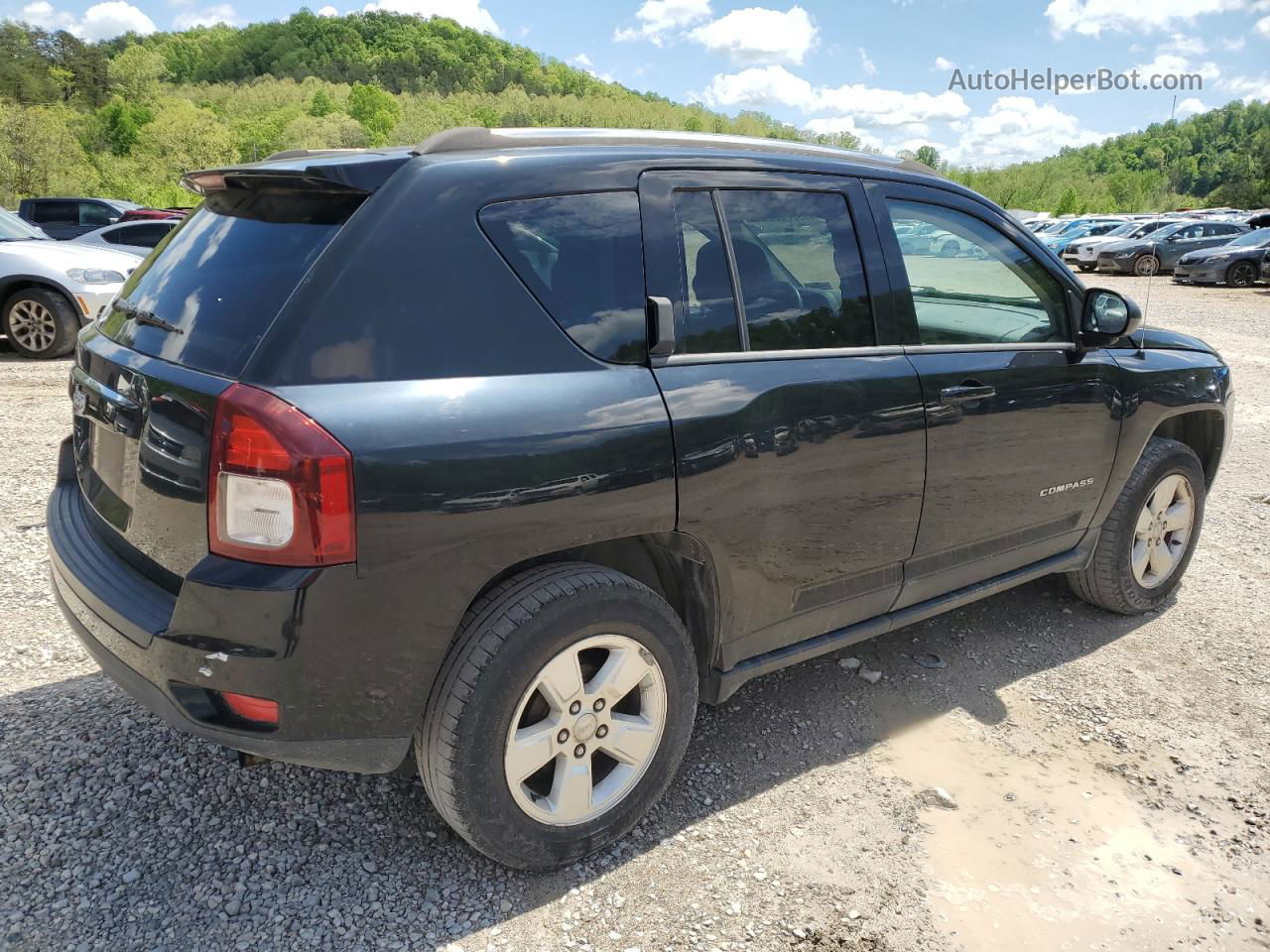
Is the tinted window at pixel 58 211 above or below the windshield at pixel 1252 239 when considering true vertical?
below

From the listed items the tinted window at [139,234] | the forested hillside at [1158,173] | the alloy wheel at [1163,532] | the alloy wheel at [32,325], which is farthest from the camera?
the forested hillside at [1158,173]

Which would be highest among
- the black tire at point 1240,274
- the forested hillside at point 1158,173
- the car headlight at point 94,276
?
the forested hillside at point 1158,173

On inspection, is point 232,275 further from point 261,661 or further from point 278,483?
point 261,661

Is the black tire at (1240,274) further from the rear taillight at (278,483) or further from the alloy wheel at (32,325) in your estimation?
the rear taillight at (278,483)

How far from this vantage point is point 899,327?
118 inches

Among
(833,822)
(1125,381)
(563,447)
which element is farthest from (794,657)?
(1125,381)

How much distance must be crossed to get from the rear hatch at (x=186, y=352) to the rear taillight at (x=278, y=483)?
0.07 metres

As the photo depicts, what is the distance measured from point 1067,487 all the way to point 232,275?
3.02 m

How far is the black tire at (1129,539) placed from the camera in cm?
395

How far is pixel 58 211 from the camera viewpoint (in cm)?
1798

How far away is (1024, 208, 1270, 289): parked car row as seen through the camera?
918 inches

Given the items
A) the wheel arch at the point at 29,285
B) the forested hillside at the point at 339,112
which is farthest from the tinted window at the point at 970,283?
the forested hillside at the point at 339,112

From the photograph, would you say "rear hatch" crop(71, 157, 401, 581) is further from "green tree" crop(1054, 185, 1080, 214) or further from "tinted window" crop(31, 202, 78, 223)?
"green tree" crop(1054, 185, 1080, 214)

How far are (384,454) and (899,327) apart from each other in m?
1.79
